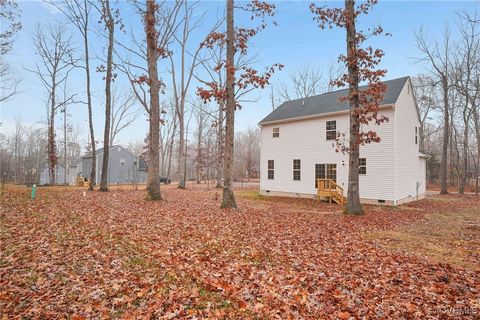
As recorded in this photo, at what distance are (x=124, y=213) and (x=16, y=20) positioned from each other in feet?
40.1

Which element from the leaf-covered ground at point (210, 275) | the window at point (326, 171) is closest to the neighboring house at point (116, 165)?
the window at point (326, 171)

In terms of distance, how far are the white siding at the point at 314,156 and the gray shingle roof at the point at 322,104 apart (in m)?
0.56

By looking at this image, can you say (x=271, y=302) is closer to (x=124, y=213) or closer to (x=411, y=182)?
(x=124, y=213)

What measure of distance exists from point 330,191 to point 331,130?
4162 mm

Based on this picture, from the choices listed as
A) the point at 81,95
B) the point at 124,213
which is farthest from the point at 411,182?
the point at 81,95

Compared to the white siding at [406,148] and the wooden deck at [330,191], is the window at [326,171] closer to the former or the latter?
the wooden deck at [330,191]

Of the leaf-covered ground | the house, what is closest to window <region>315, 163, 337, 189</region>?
the house

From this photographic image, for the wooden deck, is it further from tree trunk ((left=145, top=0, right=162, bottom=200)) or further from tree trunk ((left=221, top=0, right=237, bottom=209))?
tree trunk ((left=145, top=0, right=162, bottom=200))

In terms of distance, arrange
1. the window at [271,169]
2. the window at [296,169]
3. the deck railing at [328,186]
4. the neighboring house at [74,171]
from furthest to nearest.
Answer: the neighboring house at [74,171] < the window at [271,169] < the window at [296,169] < the deck railing at [328,186]

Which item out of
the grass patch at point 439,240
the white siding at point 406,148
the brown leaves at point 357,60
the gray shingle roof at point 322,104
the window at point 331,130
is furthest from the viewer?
the window at point 331,130

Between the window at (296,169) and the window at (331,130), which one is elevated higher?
the window at (331,130)

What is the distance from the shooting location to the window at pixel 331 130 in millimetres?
17469

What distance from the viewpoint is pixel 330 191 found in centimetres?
1631

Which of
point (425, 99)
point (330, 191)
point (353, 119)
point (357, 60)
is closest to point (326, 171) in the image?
point (330, 191)
